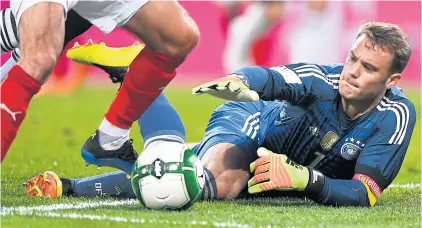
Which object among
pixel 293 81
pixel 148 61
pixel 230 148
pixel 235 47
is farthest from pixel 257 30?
pixel 148 61

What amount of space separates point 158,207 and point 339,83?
56.0 inches

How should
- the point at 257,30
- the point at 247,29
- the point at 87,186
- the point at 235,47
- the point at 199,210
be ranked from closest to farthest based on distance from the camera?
the point at 199,210
the point at 87,186
the point at 235,47
the point at 247,29
the point at 257,30

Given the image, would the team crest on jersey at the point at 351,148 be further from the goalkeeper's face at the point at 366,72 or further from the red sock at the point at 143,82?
the red sock at the point at 143,82

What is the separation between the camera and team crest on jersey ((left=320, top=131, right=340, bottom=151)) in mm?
6184

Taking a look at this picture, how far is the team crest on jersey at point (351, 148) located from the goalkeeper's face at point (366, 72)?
0.26m

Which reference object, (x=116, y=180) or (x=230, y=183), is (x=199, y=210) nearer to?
(x=230, y=183)

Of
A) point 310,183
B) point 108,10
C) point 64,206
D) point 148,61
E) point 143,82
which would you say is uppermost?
point 108,10

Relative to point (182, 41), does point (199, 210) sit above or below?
below

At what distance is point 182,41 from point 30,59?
946mm

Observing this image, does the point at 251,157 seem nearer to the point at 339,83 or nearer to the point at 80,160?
the point at 339,83

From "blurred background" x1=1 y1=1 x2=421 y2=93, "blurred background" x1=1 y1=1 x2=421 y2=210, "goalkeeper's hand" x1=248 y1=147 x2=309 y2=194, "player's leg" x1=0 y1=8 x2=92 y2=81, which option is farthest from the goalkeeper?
"blurred background" x1=1 y1=1 x2=421 y2=93

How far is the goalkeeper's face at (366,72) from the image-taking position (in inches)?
237

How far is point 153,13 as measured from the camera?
218 inches

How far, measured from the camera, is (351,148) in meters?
6.16
